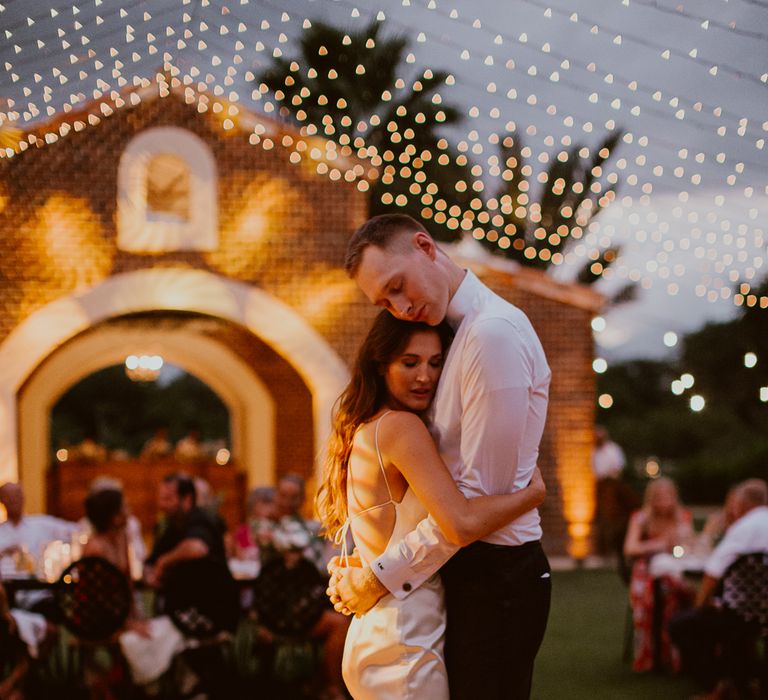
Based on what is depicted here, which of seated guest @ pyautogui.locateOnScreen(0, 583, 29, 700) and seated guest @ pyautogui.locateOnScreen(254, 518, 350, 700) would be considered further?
seated guest @ pyautogui.locateOnScreen(254, 518, 350, 700)

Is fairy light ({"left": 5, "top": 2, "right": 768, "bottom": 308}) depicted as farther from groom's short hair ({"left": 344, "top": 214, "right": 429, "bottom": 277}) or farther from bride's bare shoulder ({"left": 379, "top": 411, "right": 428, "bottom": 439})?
bride's bare shoulder ({"left": 379, "top": 411, "right": 428, "bottom": 439})

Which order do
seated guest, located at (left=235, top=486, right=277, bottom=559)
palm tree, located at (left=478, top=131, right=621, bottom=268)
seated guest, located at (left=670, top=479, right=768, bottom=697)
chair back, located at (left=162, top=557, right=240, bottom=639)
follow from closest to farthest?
seated guest, located at (left=670, top=479, right=768, bottom=697)
chair back, located at (left=162, top=557, right=240, bottom=639)
seated guest, located at (left=235, top=486, right=277, bottom=559)
palm tree, located at (left=478, top=131, right=621, bottom=268)

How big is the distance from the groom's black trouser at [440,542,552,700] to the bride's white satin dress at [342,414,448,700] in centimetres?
4

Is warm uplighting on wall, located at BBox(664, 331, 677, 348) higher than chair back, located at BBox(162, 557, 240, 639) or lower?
higher

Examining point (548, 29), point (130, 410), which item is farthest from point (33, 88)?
point (130, 410)

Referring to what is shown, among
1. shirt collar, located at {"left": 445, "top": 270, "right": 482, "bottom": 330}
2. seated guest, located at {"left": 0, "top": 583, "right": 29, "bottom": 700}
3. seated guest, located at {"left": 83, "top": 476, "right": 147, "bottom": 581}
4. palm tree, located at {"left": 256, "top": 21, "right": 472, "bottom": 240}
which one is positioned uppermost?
palm tree, located at {"left": 256, "top": 21, "right": 472, "bottom": 240}

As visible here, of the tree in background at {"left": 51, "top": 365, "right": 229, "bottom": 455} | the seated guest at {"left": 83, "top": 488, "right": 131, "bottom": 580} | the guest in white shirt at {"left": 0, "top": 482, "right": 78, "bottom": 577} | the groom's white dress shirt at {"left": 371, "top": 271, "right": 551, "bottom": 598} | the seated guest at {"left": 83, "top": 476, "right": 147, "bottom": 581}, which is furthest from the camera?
the tree in background at {"left": 51, "top": 365, "right": 229, "bottom": 455}

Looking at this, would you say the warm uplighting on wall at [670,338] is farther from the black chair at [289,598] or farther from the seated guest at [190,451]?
the seated guest at [190,451]

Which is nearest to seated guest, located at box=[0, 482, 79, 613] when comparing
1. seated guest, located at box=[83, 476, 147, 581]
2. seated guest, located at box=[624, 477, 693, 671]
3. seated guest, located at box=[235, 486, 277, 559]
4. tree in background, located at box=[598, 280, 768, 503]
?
seated guest, located at box=[83, 476, 147, 581]

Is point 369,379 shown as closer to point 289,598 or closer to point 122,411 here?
point 289,598

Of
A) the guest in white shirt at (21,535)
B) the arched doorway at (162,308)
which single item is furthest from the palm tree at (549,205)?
the guest in white shirt at (21,535)

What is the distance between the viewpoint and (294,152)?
39.4 ft

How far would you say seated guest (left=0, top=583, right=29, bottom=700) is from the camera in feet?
19.3

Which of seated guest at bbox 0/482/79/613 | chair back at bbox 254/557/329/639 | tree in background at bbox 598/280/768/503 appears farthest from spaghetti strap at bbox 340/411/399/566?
tree in background at bbox 598/280/768/503
